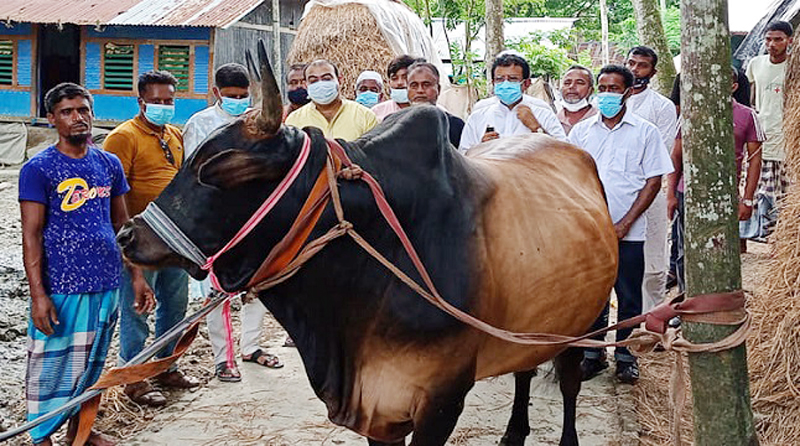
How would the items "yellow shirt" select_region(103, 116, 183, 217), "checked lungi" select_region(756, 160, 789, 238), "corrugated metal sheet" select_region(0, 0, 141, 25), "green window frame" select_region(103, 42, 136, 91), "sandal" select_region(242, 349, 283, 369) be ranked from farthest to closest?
1. "green window frame" select_region(103, 42, 136, 91)
2. "corrugated metal sheet" select_region(0, 0, 141, 25)
3. "checked lungi" select_region(756, 160, 789, 238)
4. "sandal" select_region(242, 349, 283, 369)
5. "yellow shirt" select_region(103, 116, 183, 217)

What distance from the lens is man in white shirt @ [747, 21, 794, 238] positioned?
25.0 feet

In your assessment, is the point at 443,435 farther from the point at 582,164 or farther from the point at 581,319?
the point at 582,164

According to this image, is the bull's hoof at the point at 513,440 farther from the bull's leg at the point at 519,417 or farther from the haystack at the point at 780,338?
the haystack at the point at 780,338

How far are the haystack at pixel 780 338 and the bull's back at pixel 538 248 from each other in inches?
37.6

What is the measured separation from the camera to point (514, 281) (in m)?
3.18

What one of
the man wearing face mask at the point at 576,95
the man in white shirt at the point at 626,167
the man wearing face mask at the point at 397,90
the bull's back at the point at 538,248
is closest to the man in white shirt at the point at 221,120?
the man wearing face mask at the point at 397,90

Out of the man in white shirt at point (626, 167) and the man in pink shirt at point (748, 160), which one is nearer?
the man in white shirt at point (626, 167)

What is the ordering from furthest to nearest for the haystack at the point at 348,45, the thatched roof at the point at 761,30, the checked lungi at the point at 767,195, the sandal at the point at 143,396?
the thatched roof at the point at 761,30 → the haystack at the point at 348,45 → the checked lungi at the point at 767,195 → the sandal at the point at 143,396

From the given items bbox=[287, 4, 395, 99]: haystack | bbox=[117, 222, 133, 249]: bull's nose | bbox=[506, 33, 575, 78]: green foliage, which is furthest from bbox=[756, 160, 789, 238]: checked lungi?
bbox=[506, 33, 575, 78]: green foliage

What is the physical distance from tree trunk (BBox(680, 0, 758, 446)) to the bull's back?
2.16ft

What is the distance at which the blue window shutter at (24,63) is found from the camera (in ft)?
56.6

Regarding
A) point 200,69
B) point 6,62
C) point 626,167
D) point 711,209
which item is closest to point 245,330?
Answer: point 626,167

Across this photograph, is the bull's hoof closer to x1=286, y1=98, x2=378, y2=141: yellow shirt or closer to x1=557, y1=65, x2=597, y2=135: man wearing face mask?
x1=286, y1=98, x2=378, y2=141: yellow shirt

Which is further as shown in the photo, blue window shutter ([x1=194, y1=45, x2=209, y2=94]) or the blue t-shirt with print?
blue window shutter ([x1=194, y1=45, x2=209, y2=94])
